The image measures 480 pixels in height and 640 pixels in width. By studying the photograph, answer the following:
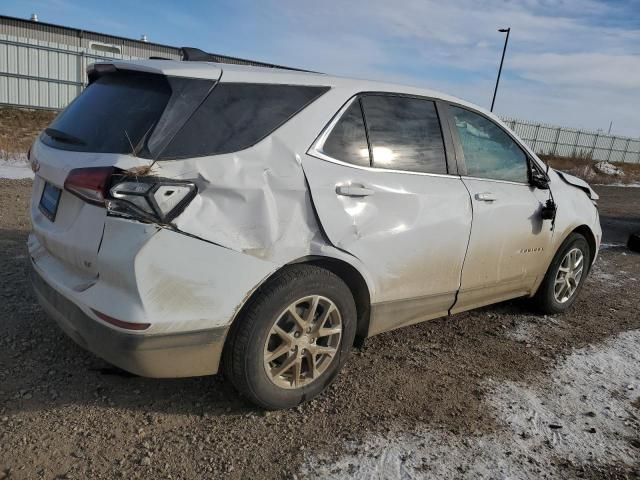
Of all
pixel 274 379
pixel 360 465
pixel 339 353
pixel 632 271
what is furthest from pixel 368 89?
pixel 632 271

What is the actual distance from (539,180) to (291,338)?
250 cm

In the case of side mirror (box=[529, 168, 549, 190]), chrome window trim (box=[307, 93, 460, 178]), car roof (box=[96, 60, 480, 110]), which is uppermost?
car roof (box=[96, 60, 480, 110])

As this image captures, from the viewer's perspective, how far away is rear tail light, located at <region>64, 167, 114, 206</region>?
7.28 feet

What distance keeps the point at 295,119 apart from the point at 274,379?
4.47 ft

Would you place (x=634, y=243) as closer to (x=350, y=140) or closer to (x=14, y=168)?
(x=350, y=140)

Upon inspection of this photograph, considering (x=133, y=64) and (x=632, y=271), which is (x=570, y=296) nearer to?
(x=632, y=271)

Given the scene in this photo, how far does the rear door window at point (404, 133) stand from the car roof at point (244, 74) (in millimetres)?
102

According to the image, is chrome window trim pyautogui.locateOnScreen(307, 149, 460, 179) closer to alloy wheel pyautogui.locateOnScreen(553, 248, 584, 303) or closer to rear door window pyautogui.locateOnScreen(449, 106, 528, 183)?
rear door window pyautogui.locateOnScreen(449, 106, 528, 183)

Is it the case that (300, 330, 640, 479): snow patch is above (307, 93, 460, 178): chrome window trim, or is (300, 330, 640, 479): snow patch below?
below

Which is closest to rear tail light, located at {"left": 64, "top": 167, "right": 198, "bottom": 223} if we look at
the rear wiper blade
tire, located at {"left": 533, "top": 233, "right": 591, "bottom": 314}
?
the rear wiper blade

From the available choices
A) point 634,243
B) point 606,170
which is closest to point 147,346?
point 634,243

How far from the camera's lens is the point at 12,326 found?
3.46 meters

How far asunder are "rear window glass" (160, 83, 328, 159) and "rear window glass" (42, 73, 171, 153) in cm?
17

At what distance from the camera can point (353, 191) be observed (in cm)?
278
